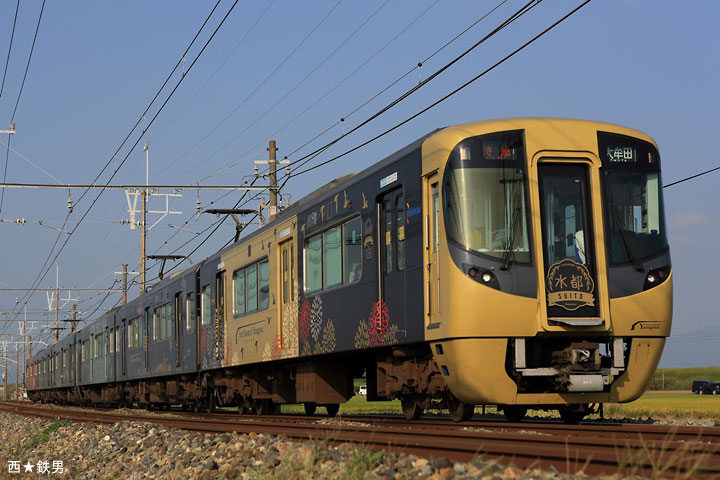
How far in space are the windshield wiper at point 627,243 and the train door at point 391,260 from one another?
98.1 inches

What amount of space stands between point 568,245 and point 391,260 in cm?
230

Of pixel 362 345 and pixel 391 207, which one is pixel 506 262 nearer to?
pixel 391 207

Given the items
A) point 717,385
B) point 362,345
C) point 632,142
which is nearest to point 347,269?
point 362,345

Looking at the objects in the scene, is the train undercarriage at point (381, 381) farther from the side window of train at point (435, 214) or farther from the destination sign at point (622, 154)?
the destination sign at point (622, 154)

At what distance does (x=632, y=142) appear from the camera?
11.4 metres

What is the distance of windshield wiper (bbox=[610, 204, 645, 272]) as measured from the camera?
10930mm

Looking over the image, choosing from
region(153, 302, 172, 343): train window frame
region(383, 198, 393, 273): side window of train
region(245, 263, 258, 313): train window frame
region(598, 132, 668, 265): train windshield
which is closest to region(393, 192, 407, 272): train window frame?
region(383, 198, 393, 273): side window of train

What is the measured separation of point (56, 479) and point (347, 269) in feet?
14.9

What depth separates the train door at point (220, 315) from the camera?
2058cm

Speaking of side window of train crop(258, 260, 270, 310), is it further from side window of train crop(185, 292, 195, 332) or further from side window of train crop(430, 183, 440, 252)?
side window of train crop(430, 183, 440, 252)

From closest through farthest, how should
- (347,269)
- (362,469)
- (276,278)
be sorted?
(362,469)
(347,269)
(276,278)

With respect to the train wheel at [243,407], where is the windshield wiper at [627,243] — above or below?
above

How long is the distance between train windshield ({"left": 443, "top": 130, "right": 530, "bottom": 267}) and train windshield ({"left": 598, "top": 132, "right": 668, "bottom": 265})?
3.33ft

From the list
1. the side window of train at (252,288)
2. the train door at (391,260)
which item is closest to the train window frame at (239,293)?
the side window of train at (252,288)
